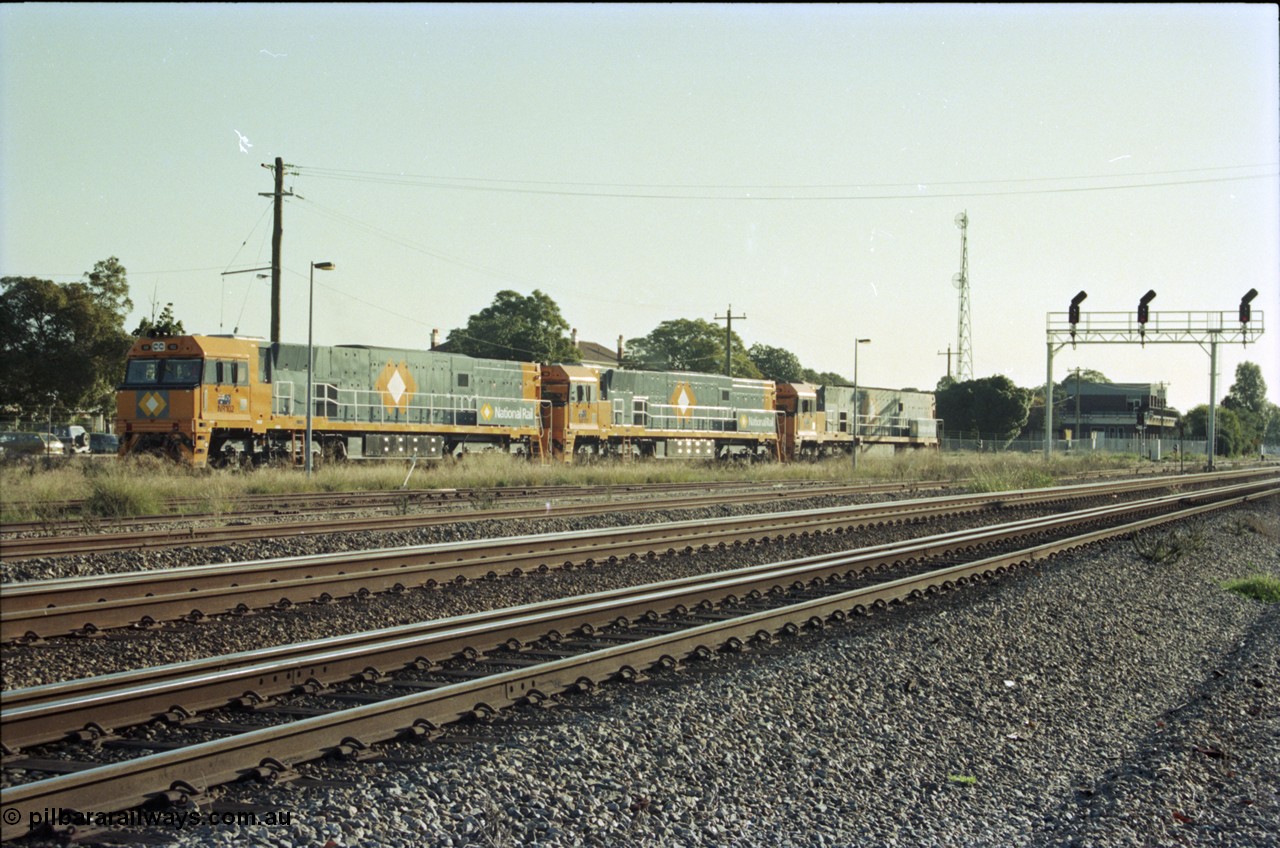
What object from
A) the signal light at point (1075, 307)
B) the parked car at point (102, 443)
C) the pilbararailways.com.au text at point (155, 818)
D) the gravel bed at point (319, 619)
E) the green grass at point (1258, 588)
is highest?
the signal light at point (1075, 307)

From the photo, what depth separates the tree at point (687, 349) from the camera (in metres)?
80.1

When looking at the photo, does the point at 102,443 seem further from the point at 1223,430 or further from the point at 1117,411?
the point at 1117,411

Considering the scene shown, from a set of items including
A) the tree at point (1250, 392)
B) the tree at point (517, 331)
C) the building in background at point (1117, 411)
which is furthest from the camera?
the tree at point (1250, 392)

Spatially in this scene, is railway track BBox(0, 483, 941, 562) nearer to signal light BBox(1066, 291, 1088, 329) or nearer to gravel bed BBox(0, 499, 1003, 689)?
gravel bed BBox(0, 499, 1003, 689)

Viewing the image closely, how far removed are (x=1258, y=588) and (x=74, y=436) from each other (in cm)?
4130

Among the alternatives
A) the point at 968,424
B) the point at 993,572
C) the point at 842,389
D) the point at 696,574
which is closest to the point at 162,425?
→ the point at 696,574

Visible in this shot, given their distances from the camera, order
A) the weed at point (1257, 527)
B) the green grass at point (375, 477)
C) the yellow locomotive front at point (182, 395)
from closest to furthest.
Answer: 1. the green grass at point (375, 477)
2. the weed at point (1257, 527)
3. the yellow locomotive front at point (182, 395)

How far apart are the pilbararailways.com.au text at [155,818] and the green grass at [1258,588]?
42.5 ft

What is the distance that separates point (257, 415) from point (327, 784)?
2022 cm

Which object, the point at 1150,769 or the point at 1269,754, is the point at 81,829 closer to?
the point at 1150,769

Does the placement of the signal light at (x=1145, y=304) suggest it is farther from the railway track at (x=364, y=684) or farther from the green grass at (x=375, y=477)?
the railway track at (x=364, y=684)

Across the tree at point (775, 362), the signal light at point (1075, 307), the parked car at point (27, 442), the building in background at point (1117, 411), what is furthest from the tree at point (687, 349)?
the parked car at point (27, 442)

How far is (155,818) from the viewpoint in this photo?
4637 millimetres

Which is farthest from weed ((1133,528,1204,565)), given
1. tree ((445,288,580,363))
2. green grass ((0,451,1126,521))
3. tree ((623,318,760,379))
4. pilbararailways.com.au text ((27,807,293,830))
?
tree ((623,318,760,379))
